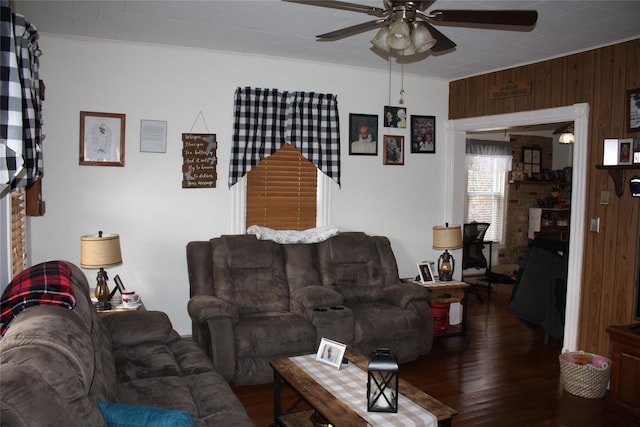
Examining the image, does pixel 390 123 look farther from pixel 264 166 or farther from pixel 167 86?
pixel 167 86

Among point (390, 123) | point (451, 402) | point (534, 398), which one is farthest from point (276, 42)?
point (534, 398)

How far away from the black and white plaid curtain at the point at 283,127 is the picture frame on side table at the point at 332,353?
2.14 metres

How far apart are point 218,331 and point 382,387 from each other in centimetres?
156

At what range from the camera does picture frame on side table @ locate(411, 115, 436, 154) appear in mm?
5534

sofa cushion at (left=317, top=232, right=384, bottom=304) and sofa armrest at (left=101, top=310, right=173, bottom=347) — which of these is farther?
sofa cushion at (left=317, top=232, right=384, bottom=304)

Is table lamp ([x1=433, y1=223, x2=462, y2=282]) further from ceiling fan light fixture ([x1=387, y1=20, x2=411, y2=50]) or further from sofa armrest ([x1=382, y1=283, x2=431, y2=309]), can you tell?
ceiling fan light fixture ([x1=387, y1=20, x2=411, y2=50])

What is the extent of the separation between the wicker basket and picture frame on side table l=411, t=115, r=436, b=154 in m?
2.62

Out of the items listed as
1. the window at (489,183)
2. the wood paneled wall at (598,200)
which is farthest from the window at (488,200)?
the wood paneled wall at (598,200)

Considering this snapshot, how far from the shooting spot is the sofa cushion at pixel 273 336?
3738 millimetres

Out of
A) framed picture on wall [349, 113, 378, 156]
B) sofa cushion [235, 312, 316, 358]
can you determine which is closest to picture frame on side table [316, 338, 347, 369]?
sofa cushion [235, 312, 316, 358]

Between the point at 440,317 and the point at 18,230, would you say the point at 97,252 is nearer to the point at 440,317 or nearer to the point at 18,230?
the point at 18,230

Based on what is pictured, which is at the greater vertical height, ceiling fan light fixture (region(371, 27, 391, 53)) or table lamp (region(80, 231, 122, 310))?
ceiling fan light fixture (region(371, 27, 391, 53))

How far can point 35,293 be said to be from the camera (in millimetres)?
2301

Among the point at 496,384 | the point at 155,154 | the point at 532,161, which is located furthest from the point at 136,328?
the point at 532,161
